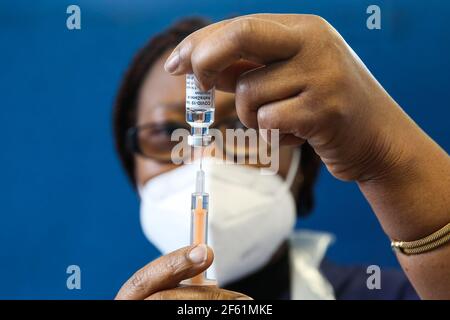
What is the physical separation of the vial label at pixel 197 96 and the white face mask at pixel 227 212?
0.44m

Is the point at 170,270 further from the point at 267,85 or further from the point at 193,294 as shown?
the point at 267,85

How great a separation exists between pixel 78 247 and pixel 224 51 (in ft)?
3.43

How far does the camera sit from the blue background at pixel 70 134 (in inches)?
57.9

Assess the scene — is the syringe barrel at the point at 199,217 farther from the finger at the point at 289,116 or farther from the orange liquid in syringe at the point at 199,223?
the finger at the point at 289,116

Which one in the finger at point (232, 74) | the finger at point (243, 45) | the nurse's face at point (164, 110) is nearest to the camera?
the finger at point (243, 45)

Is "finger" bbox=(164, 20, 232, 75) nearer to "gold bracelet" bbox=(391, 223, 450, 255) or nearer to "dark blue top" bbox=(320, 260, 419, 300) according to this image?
"gold bracelet" bbox=(391, 223, 450, 255)

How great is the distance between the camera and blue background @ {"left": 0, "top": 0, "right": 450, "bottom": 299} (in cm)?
147

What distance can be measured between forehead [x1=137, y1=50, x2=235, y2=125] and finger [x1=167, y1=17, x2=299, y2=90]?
2.10 feet

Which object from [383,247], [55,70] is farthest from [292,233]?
[55,70]

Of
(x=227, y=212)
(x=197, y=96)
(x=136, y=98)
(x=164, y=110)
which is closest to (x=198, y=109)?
(x=197, y=96)

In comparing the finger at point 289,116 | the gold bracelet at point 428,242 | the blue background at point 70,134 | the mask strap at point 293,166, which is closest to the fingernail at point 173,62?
the finger at point 289,116

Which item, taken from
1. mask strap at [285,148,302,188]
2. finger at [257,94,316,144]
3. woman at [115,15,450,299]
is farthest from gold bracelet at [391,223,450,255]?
mask strap at [285,148,302,188]

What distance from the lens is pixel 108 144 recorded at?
1506 millimetres

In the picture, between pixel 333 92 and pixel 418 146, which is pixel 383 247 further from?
pixel 333 92
